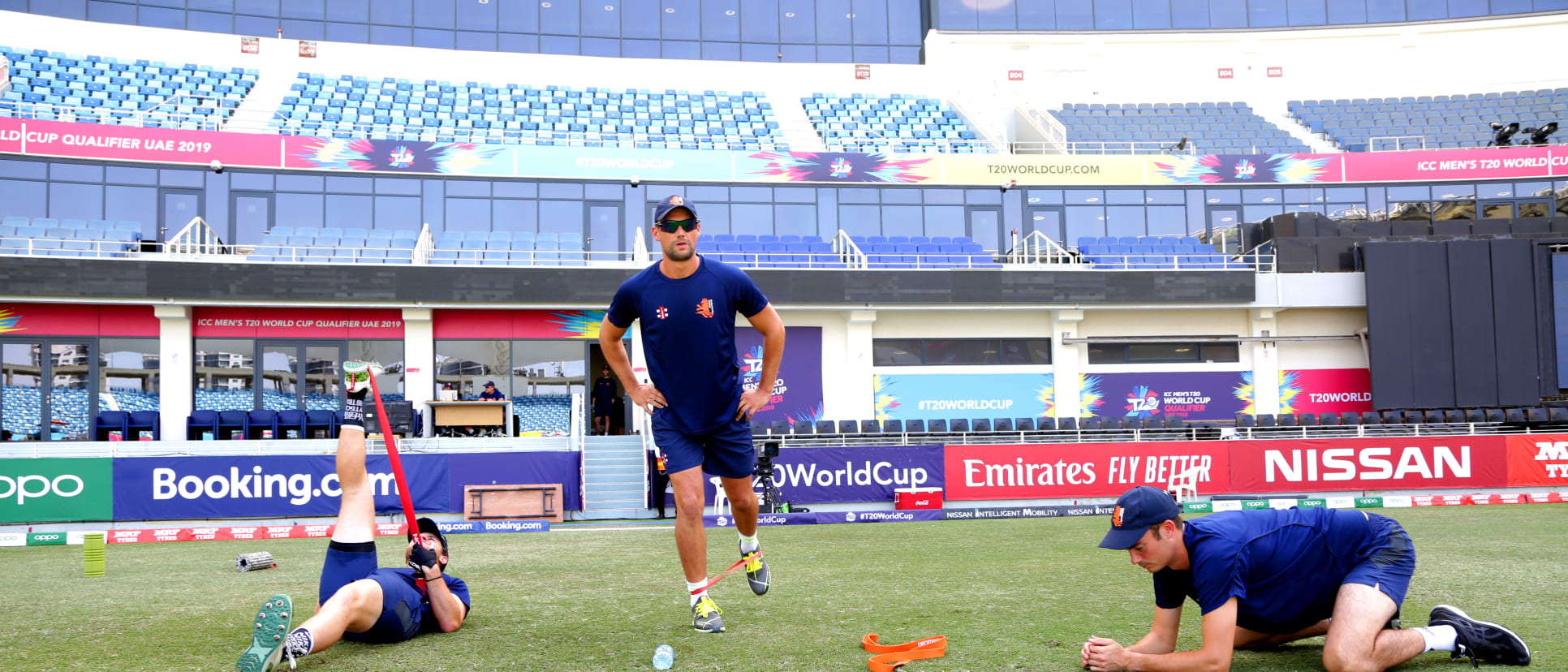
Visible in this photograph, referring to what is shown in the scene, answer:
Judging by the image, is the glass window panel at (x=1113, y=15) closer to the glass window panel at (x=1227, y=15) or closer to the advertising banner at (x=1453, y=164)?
the glass window panel at (x=1227, y=15)

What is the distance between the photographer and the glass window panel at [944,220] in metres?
28.2

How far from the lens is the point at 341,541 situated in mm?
4852

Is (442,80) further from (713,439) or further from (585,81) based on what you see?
(713,439)

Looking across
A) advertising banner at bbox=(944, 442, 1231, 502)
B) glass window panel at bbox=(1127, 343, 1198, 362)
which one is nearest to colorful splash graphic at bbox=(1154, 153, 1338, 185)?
glass window panel at bbox=(1127, 343, 1198, 362)

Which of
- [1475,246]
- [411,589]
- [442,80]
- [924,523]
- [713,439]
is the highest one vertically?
[442,80]

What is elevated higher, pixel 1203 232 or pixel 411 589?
pixel 1203 232

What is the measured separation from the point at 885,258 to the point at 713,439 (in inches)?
794

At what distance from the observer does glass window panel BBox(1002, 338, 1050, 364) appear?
26547 millimetres

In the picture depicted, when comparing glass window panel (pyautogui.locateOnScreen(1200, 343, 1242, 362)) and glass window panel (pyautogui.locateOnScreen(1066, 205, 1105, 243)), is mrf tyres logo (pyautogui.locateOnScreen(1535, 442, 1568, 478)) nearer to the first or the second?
glass window panel (pyautogui.locateOnScreen(1200, 343, 1242, 362))

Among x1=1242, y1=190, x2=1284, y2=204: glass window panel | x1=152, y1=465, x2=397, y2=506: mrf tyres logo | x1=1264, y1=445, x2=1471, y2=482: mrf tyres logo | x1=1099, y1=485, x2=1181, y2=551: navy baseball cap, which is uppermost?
x1=1242, y1=190, x2=1284, y2=204: glass window panel

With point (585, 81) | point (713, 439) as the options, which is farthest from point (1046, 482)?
point (585, 81)

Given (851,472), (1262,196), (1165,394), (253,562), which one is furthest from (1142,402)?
(253,562)

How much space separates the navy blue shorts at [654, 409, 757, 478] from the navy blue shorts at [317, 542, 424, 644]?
1423 millimetres

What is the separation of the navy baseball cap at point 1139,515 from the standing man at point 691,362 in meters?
2.06
